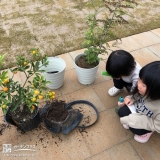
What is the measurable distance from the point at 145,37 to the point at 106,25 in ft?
4.42

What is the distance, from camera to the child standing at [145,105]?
1257 mm

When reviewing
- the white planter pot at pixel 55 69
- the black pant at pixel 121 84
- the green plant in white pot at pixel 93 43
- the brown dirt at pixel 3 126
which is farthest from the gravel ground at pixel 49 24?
the black pant at pixel 121 84

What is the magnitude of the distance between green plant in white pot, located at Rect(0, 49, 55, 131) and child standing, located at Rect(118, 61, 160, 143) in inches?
27.4

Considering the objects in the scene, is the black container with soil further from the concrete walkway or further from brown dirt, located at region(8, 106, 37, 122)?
brown dirt, located at region(8, 106, 37, 122)

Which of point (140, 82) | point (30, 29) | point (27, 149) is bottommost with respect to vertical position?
point (27, 149)

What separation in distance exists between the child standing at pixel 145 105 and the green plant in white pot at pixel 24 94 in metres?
0.70

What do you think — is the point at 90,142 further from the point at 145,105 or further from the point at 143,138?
the point at 145,105

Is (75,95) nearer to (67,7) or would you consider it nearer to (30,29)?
(30,29)

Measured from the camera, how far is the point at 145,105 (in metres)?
1.49

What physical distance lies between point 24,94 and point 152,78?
3.21 ft

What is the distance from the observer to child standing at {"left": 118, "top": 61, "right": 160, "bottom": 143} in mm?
1257

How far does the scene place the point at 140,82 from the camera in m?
1.34

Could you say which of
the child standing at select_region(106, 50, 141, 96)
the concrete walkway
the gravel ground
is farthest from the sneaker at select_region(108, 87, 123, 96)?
the gravel ground

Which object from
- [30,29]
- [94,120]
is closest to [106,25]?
[94,120]
